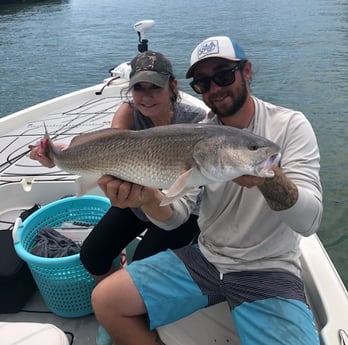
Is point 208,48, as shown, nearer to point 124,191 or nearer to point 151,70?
point 151,70

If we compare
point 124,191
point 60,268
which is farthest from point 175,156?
point 60,268

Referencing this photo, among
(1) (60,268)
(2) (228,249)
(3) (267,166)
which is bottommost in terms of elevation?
(1) (60,268)

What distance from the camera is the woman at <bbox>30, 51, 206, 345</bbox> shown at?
2.76 meters

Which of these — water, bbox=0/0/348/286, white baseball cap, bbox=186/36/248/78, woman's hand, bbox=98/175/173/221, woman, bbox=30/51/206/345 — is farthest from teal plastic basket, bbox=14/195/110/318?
water, bbox=0/0/348/286

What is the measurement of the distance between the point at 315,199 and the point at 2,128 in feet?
15.2

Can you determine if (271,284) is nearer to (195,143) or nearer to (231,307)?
(231,307)

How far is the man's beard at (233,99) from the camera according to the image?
7.61 feet

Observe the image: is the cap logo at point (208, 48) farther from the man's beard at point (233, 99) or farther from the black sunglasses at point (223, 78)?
the man's beard at point (233, 99)

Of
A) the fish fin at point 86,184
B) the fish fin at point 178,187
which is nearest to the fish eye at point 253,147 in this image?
the fish fin at point 178,187

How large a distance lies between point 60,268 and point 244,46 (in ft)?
53.7

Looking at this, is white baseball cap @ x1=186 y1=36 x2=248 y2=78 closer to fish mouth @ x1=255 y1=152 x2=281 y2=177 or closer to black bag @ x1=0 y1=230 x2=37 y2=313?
fish mouth @ x1=255 y1=152 x2=281 y2=177

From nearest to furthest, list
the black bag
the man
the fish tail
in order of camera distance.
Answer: the man
the fish tail
the black bag

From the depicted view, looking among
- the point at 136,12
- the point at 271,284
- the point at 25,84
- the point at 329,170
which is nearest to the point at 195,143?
the point at 271,284

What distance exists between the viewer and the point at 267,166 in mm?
1773
